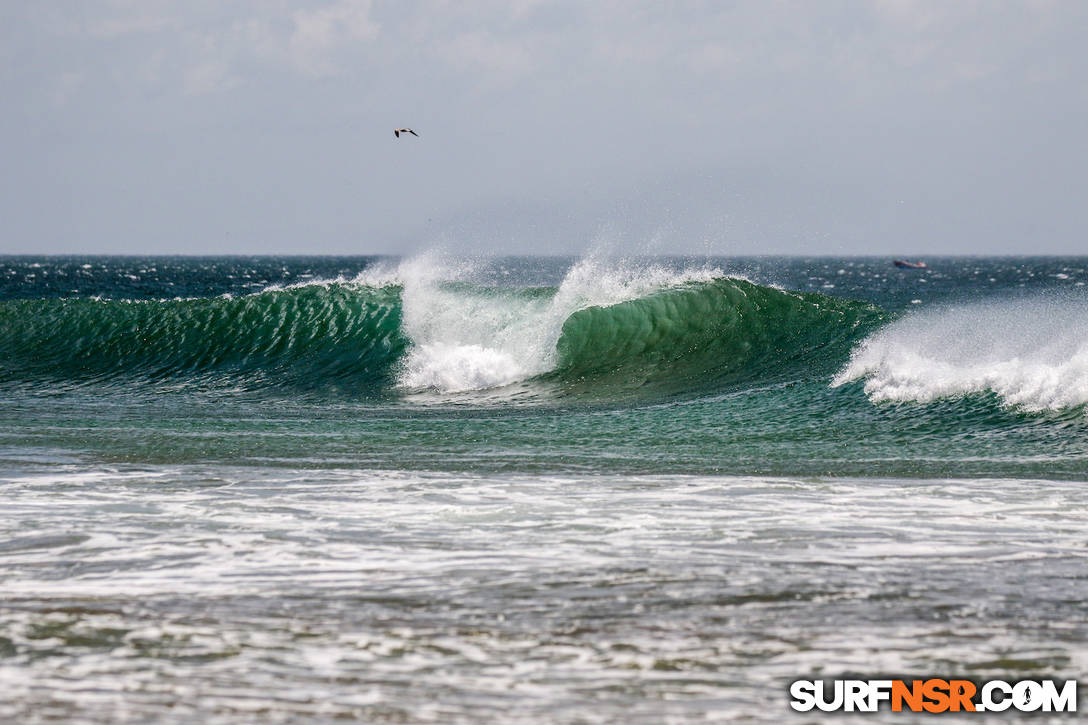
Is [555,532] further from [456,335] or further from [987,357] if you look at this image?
[456,335]

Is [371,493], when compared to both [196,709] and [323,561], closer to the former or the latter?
[323,561]

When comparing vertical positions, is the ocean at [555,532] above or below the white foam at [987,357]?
below

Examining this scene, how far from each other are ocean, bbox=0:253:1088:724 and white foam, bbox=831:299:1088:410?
58 millimetres

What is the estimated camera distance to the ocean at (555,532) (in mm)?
4875

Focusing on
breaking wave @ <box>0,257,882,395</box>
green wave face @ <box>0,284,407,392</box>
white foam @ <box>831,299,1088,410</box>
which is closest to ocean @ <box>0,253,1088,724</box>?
white foam @ <box>831,299,1088,410</box>

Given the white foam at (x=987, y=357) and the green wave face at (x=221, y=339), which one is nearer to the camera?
the white foam at (x=987, y=357)

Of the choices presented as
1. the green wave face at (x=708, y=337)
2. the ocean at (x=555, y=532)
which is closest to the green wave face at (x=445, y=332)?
the green wave face at (x=708, y=337)

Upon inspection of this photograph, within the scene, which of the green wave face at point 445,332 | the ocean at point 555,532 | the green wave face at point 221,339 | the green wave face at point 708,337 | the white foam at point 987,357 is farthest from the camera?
the green wave face at point 221,339

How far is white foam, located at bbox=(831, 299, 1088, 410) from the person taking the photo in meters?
13.5

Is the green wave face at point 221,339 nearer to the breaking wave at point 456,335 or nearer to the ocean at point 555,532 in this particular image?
the breaking wave at point 456,335

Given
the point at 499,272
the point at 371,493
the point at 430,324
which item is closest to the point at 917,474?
the point at 371,493

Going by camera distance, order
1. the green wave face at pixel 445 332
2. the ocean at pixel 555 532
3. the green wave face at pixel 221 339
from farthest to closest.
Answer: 1. the green wave face at pixel 221 339
2. the green wave face at pixel 445 332
3. the ocean at pixel 555 532

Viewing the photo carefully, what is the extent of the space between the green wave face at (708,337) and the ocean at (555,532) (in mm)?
144

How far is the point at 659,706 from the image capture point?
4539 millimetres
